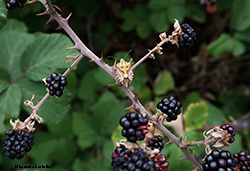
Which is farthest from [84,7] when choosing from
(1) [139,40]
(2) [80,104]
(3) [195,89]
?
(3) [195,89]

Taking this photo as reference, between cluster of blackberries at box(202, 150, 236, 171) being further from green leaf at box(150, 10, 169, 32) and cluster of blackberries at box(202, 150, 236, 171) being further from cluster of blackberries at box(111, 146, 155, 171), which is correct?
green leaf at box(150, 10, 169, 32)

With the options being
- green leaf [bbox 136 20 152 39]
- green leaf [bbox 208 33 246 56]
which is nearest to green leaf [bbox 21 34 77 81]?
green leaf [bbox 136 20 152 39]

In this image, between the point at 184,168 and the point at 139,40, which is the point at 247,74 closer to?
the point at 139,40

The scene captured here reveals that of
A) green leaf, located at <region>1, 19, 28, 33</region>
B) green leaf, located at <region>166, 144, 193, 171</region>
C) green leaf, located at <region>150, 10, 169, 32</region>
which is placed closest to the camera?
green leaf, located at <region>166, 144, 193, 171</region>

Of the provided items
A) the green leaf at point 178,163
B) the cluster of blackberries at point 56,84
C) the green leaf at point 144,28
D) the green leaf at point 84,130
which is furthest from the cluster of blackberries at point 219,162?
the green leaf at point 144,28

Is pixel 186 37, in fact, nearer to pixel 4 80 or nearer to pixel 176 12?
pixel 4 80

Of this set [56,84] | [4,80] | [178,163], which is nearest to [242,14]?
[178,163]

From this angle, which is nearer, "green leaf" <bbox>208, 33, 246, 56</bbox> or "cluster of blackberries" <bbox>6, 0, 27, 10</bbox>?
"cluster of blackberries" <bbox>6, 0, 27, 10</bbox>
